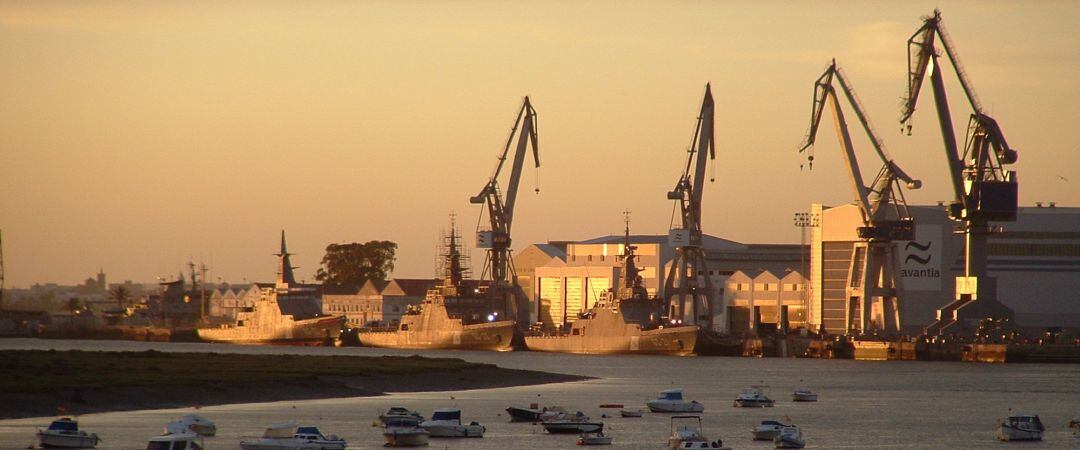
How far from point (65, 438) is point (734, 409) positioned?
111 feet

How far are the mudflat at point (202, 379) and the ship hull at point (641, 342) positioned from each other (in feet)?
119

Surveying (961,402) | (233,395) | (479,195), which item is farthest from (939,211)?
(233,395)

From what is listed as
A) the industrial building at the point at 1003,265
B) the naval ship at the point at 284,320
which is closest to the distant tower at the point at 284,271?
the naval ship at the point at 284,320

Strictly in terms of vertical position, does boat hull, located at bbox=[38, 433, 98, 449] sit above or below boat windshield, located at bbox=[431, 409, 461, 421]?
below

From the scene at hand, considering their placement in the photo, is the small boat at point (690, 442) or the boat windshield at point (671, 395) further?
the boat windshield at point (671, 395)

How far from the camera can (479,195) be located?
559ft

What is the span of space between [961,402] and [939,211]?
7611cm

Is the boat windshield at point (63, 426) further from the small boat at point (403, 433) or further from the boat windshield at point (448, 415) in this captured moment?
the boat windshield at point (448, 415)

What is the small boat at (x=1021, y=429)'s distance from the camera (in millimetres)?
65312

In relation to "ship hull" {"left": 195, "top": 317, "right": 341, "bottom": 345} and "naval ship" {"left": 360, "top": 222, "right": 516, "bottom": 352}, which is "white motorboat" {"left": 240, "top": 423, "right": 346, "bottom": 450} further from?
"ship hull" {"left": 195, "top": 317, "right": 341, "bottom": 345}

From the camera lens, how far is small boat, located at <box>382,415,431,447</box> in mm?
58812

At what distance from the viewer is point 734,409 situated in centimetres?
7981

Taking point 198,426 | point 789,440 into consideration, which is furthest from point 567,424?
Answer: point 198,426

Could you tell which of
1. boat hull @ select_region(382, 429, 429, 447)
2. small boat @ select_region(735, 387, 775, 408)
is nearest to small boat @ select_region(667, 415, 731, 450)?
boat hull @ select_region(382, 429, 429, 447)
